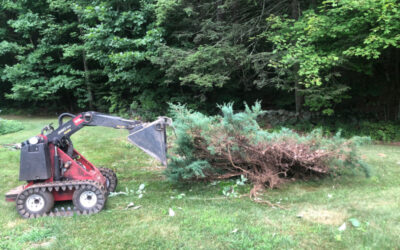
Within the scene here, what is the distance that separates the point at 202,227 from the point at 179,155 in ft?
6.50

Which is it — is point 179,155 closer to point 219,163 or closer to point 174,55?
point 219,163

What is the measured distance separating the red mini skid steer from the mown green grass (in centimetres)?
23

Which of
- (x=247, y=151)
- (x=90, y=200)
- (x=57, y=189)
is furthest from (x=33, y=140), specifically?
(x=247, y=151)

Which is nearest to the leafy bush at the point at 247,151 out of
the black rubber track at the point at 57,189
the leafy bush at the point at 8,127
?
the black rubber track at the point at 57,189

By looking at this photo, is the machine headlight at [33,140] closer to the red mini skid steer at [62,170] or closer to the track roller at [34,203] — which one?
the red mini skid steer at [62,170]

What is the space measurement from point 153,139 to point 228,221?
5.53 ft

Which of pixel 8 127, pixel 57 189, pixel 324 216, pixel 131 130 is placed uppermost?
pixel 131 130

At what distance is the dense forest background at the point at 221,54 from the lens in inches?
377

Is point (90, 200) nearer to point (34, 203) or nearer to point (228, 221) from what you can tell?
point (34, 203)

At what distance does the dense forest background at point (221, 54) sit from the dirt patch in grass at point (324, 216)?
20.0 ft

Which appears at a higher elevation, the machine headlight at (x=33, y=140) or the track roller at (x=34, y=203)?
the machine headlight at (x=33, y=140)

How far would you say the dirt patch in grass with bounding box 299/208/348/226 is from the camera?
13.0 feet

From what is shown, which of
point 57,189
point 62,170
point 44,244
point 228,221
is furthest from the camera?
point 62,170

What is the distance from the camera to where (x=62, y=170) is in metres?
4.79
